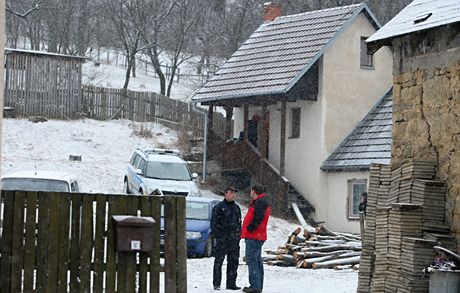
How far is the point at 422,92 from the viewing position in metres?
17.0

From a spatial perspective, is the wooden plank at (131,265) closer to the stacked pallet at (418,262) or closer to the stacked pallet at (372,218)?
the stacked pallet at (418,262)

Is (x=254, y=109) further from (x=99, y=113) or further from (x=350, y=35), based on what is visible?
(x=99, y=113)

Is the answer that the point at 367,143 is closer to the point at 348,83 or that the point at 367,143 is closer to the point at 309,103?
the point at 348,83

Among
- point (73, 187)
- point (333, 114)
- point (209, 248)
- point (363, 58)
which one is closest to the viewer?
point (73, 187)

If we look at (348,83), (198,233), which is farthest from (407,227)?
(348,83)

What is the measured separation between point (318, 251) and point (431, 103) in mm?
11238

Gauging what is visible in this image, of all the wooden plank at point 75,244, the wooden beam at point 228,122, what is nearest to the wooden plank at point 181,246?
the wooden plank at point 75,244

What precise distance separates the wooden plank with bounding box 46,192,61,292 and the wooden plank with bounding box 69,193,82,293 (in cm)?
18

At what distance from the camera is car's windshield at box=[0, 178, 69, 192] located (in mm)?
22388

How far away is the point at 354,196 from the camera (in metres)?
35.2

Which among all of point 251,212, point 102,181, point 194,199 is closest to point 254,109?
point 102,181

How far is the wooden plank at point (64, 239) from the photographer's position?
12352 mm

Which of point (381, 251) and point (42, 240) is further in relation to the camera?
point (381, 251)

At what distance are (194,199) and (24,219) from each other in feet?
50.3
